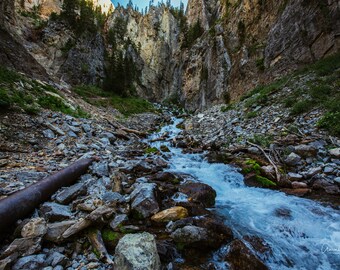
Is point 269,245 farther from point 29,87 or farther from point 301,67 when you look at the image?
point 301,67

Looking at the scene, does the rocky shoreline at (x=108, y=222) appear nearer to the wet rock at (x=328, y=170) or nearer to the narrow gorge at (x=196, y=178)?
the narrow gorge at (x=196, y=178)

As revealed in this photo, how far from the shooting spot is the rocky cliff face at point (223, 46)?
1516cm

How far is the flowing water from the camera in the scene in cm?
339

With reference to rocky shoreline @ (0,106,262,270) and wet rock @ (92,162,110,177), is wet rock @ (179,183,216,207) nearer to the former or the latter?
rocky shoreline @ (0,106,262,270)

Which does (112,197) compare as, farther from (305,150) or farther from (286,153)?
(305,150)

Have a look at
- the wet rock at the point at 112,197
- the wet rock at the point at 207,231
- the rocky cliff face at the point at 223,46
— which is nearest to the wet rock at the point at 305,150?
the wet rock at the point at 207,231

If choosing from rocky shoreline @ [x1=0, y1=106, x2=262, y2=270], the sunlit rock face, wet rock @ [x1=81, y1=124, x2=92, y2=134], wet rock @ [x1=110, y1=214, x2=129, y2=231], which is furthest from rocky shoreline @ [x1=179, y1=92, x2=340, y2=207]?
the sunlit rock face

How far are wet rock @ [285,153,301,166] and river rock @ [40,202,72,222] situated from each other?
6899 millimetres

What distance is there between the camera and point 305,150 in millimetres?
6883

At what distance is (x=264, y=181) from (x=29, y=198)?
6.40 metres

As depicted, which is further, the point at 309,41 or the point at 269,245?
the point at 309,41

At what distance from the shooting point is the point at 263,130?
10.0m

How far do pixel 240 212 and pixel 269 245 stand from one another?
1.36m

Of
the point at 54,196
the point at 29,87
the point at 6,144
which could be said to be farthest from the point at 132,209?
the point at 29,87
